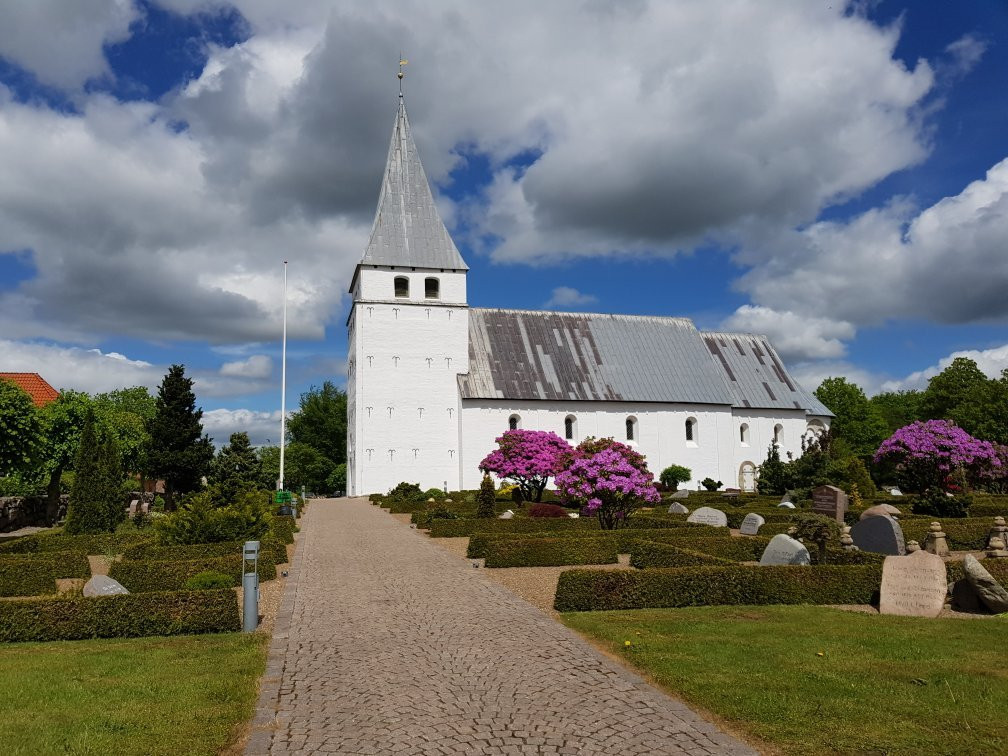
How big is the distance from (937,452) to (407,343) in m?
23.3

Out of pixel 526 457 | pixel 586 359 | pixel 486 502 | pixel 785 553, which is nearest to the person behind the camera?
pixel 785 553

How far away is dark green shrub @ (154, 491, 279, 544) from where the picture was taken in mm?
15016

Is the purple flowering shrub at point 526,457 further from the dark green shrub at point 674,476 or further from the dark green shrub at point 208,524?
the dark green shrub at point 208,524

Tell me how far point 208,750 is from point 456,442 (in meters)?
32.6

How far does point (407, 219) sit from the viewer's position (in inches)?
1522

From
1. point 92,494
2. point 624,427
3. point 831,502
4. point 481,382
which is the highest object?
point 481,382

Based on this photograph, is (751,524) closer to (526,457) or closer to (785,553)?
(785,553)

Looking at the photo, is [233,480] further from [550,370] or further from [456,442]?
→ [550,370]

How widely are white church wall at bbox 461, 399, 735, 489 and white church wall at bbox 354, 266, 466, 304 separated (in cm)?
545

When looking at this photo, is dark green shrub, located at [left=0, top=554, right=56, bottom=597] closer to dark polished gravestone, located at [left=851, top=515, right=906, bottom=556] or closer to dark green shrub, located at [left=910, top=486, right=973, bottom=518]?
dark polished gravestone, located at [left=851, top=515, right=906, bottom=556]

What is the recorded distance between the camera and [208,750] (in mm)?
5141

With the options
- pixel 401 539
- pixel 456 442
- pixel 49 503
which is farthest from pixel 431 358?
pixel 401 539

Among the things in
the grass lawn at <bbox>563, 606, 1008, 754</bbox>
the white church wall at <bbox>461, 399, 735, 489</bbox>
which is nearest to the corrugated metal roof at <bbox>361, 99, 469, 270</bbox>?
the white church wall at <bbox>461, 399, 735, 489</bbox>

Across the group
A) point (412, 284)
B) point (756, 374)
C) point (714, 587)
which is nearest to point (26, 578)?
point (714, 587)
